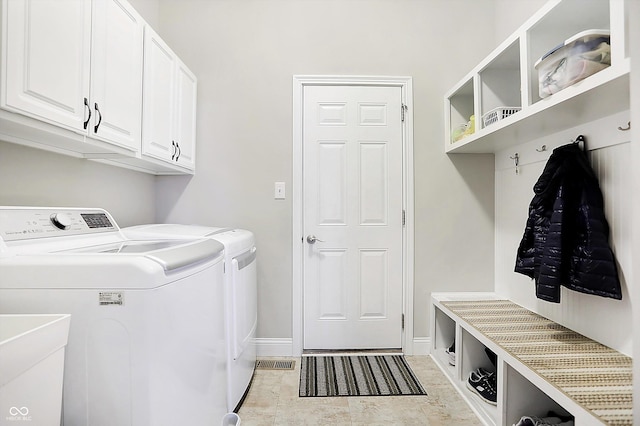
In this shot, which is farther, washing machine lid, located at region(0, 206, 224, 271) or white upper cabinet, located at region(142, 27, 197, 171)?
white upper cabinet, located at region(142, 27, 197, 171)

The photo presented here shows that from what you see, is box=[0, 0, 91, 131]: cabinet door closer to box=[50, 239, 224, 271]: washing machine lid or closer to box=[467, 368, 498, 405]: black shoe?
box=[50, 239, 224, 271]: washing machine lid

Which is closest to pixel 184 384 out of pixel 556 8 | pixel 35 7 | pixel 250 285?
pixel 250 285

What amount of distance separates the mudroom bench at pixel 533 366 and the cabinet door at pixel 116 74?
204 centimetres

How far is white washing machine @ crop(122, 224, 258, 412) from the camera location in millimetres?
1638

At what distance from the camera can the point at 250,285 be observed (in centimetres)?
203

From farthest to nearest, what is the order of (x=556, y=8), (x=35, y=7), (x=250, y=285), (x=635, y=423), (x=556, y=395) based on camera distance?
(x=250, y=285) → (x=556, y=8) → (x=556, y=395) → (x=35, y=7) → (x=635, y=423)

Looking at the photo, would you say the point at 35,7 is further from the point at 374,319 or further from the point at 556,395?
the point at 374,319

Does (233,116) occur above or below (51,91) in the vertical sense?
above

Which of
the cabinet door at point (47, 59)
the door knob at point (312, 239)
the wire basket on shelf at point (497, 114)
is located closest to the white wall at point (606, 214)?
the wire basket on shelf at point (497, 114)

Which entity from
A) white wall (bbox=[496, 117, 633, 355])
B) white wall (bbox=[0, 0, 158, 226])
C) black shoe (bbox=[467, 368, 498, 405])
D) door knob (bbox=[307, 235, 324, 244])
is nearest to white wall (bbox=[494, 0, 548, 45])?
white wall (bbox=[496, 117, 633, 355])

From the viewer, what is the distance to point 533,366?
4.29ft

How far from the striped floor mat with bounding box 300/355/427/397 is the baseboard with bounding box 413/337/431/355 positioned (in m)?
0.14

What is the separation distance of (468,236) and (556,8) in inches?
61.5

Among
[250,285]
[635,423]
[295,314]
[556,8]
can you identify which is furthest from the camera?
[295,314]
